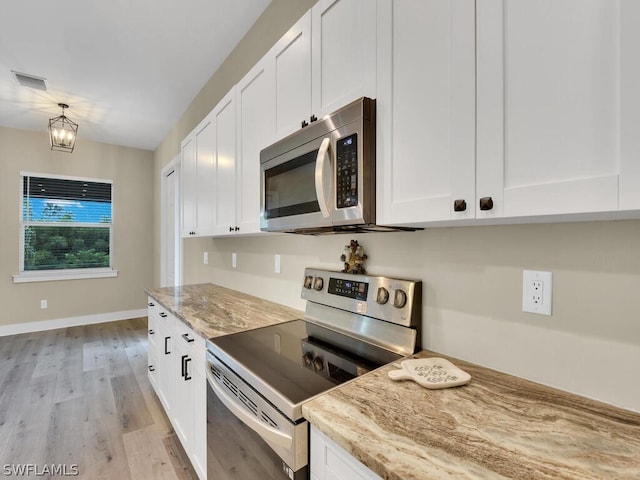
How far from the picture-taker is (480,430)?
2.21 feet

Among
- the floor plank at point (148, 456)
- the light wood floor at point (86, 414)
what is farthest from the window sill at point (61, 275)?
the floor plank at point (148, 456)

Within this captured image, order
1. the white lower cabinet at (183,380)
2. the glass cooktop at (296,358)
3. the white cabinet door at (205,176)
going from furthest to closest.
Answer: the white cabinet door at (205,176), the white lower cabinet at (183,380), the glass cooktop at (296,358)

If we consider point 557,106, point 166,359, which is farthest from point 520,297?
point 166,359

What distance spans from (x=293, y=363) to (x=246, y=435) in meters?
0.27

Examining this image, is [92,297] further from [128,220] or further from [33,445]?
[33,445]

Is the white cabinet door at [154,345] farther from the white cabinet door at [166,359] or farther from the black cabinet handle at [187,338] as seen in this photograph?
the black cabinet handle at [187,338]

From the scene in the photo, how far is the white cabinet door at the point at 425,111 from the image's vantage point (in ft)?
Answer: 2.50

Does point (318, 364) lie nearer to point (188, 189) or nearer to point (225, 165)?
point (225, 165)

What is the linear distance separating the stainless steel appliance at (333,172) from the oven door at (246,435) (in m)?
0.62

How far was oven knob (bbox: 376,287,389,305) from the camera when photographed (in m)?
1.19

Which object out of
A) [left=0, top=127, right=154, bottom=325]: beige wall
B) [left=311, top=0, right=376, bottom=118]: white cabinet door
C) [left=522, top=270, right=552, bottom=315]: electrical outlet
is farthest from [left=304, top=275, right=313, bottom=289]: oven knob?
[left=0, top=127, right=154, bottom=325]: beige wall

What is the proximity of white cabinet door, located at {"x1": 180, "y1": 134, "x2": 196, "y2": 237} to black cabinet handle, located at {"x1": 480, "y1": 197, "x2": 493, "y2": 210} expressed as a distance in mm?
2332

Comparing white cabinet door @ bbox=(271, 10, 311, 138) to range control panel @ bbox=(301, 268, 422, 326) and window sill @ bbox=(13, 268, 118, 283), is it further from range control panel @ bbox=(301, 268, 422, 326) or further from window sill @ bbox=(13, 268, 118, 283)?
window sill @ bbox=(13, 268, 118, 283)

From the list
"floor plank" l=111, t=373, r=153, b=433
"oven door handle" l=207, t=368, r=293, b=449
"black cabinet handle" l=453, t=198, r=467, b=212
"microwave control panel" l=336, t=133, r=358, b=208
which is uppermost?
"microwave control panel" l=336, t=133, r=358, b=208
